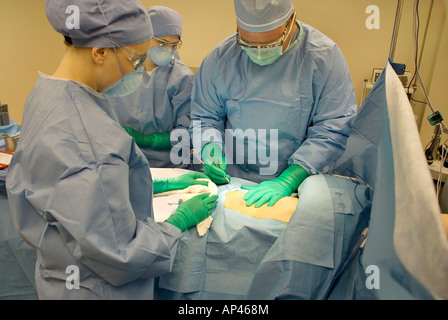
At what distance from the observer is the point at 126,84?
1268mm

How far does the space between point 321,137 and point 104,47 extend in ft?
3.69

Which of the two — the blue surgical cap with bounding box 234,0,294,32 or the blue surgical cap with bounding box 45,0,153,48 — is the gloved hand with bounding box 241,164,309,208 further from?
the blue surgical cap with bounding box 45,0,153,48

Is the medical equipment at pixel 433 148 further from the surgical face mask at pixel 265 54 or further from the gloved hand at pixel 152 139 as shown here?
the gloved hand at pixel 152 139

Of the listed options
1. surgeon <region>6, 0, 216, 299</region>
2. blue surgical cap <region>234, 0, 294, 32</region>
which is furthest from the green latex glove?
blue surgical cap <region>234, 0, 294, 32</region>

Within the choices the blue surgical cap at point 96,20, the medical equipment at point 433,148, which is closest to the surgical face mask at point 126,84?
the blue surgical cap at point 96,20

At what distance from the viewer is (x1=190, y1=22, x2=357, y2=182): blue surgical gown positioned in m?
1.72

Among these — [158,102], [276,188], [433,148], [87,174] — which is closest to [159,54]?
[158,102]

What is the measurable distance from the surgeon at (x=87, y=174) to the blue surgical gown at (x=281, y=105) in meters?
0.72

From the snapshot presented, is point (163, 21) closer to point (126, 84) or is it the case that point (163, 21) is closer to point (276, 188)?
point (126, 84)

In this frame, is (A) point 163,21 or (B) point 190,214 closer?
(B) point 190,214

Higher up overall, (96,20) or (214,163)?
(96,20)

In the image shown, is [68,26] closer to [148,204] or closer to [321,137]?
[148,204]

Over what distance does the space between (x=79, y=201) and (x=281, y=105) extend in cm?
115

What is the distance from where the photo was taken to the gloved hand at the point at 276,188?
154cm
